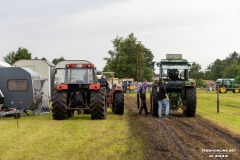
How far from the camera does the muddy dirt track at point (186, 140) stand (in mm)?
11539

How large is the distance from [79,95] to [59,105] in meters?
1.19

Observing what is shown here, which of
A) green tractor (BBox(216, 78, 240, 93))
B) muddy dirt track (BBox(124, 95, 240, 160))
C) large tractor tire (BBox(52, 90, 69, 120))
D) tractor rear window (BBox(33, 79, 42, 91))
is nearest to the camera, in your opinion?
muddy dirt track (BBox(124, 95, 240, 160))

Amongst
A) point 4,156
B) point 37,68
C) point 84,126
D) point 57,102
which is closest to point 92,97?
point 57,102

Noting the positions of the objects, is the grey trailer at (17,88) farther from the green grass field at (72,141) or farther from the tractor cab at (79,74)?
the green grass field at (72,141)

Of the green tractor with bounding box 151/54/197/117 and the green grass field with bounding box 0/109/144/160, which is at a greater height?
the green tractor with bounding box 151/54/197/117

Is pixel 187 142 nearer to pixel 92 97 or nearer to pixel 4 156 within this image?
pixel 4 156

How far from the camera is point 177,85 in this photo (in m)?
23.4

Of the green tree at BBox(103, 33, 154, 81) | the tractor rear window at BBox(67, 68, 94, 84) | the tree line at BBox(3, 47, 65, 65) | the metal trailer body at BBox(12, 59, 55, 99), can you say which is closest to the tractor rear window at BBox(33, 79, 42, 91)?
the tractor rear window at BBox(67, 68, 94, 84)

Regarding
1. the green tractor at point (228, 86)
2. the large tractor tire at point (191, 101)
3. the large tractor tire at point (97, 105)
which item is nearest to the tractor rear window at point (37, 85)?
the large tractor tire at point (97, 105)

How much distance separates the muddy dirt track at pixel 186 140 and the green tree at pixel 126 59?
87.9 metres

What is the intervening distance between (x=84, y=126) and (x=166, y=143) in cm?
542

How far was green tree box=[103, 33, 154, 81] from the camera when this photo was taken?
355 ft

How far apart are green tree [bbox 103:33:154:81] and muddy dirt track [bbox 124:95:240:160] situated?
87896 millimetres

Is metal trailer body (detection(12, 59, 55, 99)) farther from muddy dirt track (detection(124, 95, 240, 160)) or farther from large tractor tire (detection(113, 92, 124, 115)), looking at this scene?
muddy dirt track (detection(124, 95, 240, 160))
